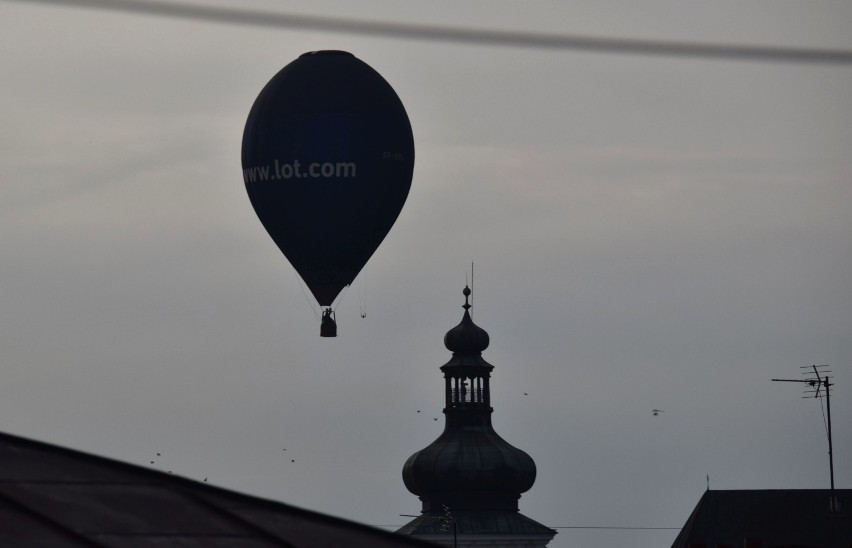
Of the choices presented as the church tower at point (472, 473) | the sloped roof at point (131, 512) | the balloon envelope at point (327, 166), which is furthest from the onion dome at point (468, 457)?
the sloped roof at point (131, 512)

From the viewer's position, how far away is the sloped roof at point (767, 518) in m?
108

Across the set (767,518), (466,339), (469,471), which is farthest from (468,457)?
(767,518)

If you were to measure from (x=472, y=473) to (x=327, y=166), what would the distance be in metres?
70.3

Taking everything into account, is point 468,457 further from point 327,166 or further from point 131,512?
point 131,512

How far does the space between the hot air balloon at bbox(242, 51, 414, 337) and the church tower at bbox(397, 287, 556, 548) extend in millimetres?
65497

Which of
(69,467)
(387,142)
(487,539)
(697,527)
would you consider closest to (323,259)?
(387,142)

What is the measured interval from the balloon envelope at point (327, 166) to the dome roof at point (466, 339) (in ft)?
240

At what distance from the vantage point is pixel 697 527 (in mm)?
111562

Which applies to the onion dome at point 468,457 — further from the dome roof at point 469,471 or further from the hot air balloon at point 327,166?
the hot air balloon at point 327,166

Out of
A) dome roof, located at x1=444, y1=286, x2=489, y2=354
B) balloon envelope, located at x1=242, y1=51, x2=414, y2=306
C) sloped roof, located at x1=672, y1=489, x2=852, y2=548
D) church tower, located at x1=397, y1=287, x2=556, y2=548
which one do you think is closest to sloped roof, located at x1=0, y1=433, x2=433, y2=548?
balloon envelope, located at x1=242, y1=51, x2=414, y2=306

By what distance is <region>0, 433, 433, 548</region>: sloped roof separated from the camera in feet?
62.3

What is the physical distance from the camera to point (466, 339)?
130 meters

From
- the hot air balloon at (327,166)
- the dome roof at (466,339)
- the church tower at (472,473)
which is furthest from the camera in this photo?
the dome roof at (466,339)

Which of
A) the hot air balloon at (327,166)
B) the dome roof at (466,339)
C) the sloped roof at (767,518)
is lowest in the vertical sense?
the hot air balloon at (327,166)
